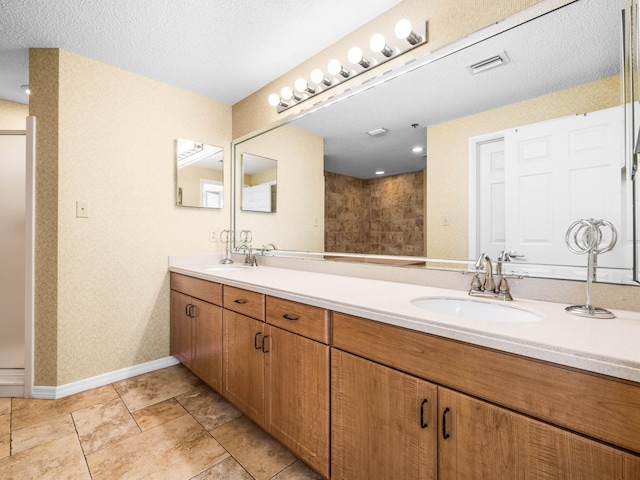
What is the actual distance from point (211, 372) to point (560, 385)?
177 centimetres

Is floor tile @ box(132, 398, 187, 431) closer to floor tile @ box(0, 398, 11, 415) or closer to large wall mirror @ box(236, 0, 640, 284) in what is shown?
floor tile @ box(0, 398, 11, 415)

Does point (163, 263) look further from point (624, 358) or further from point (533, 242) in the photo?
point (624, 358)

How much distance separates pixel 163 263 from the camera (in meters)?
2.38

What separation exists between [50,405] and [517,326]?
2.53m

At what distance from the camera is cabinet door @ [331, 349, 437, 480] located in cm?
90

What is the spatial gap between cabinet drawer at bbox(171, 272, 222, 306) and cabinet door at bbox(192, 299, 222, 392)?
0.14 feet

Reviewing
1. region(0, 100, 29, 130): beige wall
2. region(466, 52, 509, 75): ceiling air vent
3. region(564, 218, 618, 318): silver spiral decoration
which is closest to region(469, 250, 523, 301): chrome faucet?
region(564, 218, 618, 318): silver spiral decoration

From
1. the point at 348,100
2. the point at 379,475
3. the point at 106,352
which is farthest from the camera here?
the point at 106,352

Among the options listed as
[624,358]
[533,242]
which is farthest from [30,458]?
[533,242]

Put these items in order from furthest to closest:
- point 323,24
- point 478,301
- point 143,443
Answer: point 323,24 < point 143,443 < point 478,301

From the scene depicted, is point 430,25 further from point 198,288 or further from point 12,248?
point 12,248

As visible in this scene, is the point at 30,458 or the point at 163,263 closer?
the point at 30,458

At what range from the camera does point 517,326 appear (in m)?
0.82

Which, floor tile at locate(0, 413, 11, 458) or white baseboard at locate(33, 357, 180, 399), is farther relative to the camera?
white baseboard at locate(33, 357, 180, 399)
